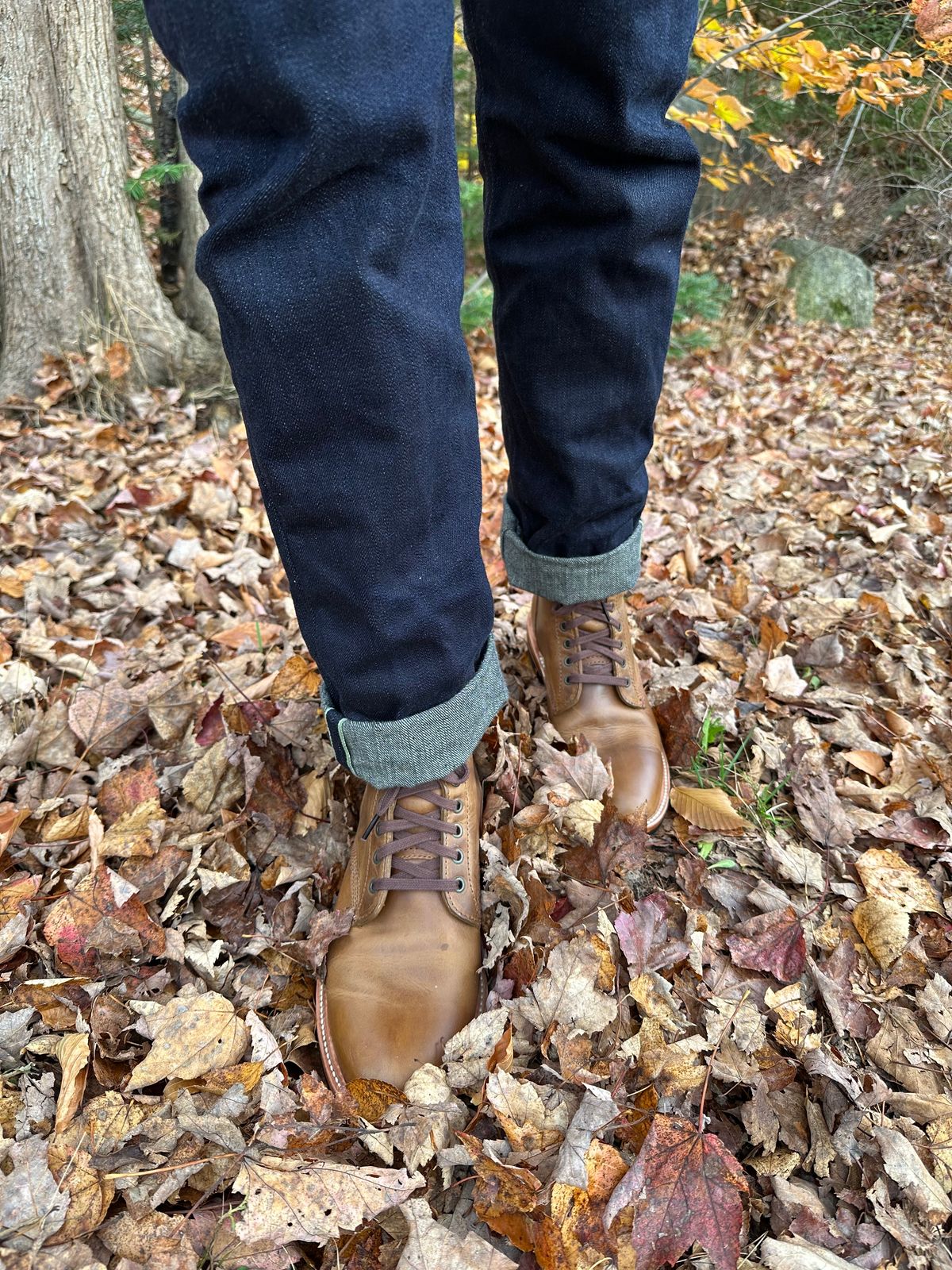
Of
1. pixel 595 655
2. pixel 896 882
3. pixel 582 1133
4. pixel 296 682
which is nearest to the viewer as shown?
pixel 582 1133

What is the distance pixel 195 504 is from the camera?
2.36 metres

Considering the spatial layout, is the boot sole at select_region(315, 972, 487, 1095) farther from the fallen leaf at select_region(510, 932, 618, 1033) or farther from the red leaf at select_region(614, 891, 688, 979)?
the red leaf at select_region(614, 891, 688, 979)

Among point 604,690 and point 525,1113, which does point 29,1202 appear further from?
point 604,690

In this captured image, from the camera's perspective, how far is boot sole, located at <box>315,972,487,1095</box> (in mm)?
989

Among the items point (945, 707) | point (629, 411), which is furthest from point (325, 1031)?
point (945, 707)

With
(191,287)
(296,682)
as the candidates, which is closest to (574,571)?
(296,682)

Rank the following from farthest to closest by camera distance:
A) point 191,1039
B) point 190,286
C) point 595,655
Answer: point 190,286, point 595,655, point 191,1039

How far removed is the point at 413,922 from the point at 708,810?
0.56m

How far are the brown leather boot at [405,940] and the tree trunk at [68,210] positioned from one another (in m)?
2.54

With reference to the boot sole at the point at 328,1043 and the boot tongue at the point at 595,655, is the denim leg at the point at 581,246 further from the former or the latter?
the boot sole at the point at 328,1043

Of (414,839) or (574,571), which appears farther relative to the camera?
(574,571)

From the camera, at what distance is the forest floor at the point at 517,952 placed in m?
0.85

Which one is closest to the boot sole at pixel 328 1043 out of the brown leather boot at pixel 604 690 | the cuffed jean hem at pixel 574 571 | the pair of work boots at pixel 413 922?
the pair of work boots at pixel 413 922

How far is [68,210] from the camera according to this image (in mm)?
2736
